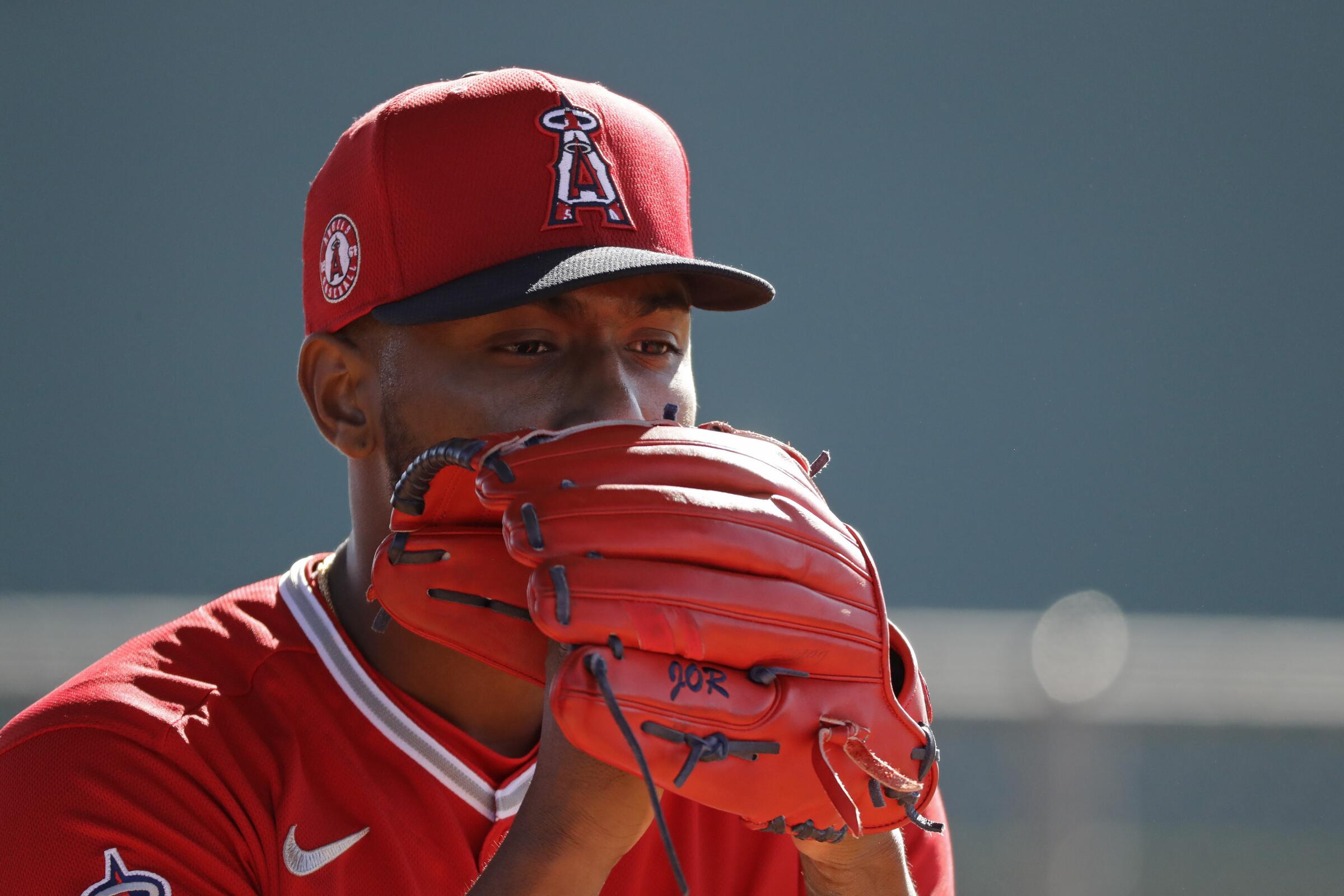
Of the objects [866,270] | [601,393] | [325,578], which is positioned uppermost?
[866,270]

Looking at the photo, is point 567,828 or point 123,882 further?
point 123,882

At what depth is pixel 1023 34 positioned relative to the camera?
23.9 ft

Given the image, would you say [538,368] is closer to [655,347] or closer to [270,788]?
[655,347]

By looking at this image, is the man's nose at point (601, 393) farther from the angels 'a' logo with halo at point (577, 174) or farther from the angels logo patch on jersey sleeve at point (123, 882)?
the angels logo patch on jersey sleeve at point (123, 882)

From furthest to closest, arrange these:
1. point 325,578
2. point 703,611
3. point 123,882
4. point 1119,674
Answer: point 1119,674 → point 325,578 → point 123,882 → point 703,611

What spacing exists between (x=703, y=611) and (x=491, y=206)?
791 millimetres

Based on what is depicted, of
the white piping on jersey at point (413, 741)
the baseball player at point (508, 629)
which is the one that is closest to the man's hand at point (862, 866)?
the baseball player at point (508, 629)

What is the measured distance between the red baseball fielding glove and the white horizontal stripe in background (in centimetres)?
237

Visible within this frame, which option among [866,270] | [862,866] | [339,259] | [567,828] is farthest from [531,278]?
[866,270]

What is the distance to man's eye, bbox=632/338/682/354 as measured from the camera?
194 centimetres

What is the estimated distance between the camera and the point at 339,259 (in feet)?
6.70

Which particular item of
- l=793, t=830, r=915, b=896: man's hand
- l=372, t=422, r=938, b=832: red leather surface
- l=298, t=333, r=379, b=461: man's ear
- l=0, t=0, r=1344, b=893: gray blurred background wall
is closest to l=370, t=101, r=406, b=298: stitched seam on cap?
l=298, t=333, r=379, b=461: man's ear

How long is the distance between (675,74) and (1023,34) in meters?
1.92

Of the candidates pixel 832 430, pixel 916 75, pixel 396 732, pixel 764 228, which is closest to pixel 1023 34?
pixel 916 75
